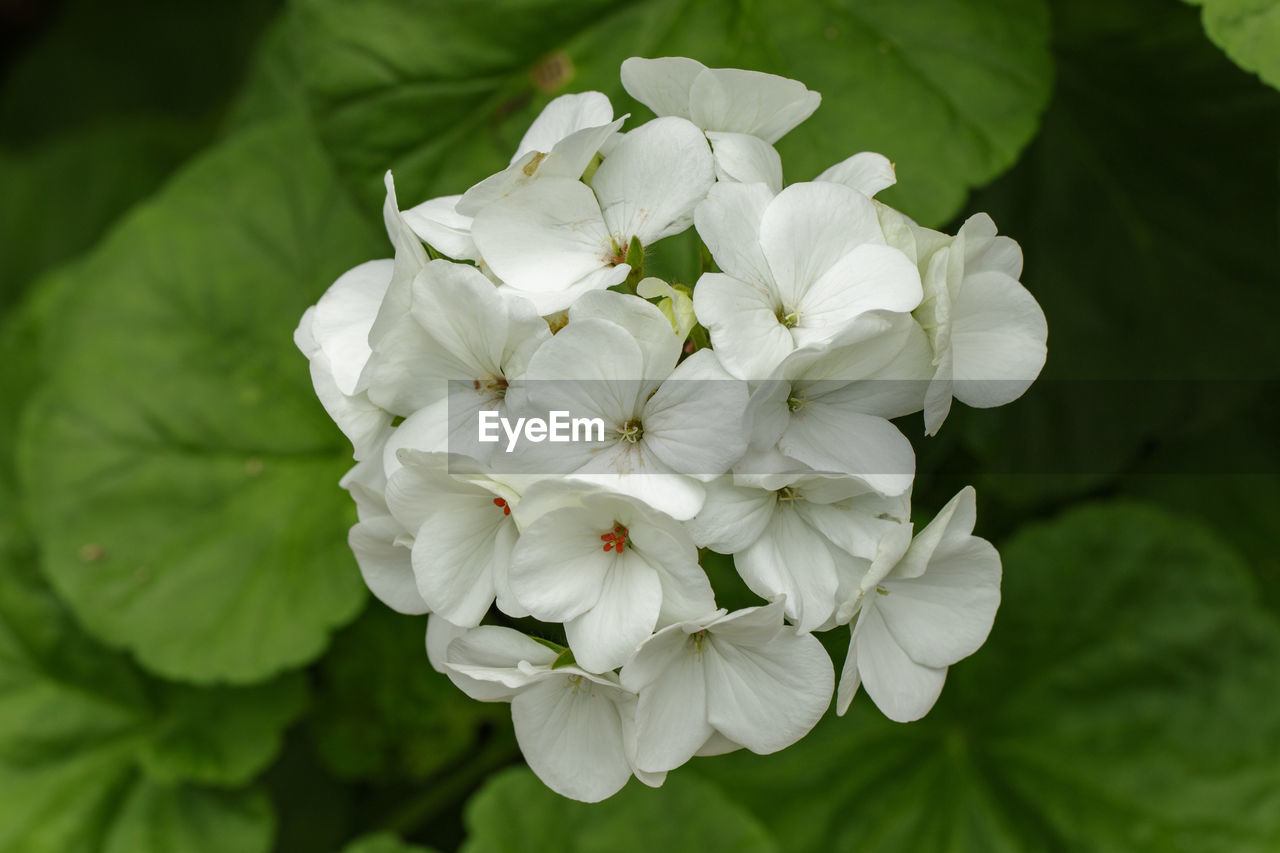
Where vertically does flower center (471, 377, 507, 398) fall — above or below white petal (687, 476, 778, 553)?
above

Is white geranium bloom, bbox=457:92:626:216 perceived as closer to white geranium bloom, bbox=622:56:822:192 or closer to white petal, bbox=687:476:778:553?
white geranium bloom, bbox=622:56:822:192

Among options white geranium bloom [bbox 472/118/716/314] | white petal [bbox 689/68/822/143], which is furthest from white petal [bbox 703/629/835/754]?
white petal [bbox 689/68/822/143]

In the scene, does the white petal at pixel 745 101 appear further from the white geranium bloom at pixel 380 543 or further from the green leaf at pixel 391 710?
the green leaf at pixel 391 710

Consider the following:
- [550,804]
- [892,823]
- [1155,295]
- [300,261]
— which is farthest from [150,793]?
[1155,295]

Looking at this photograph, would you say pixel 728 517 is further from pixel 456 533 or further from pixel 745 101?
pixel 745 101

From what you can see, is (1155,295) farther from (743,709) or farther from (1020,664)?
(743,709)

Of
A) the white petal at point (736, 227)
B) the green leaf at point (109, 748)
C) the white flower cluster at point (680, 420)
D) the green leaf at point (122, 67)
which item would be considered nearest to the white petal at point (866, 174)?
the white flower cluster at point (680, 420)
